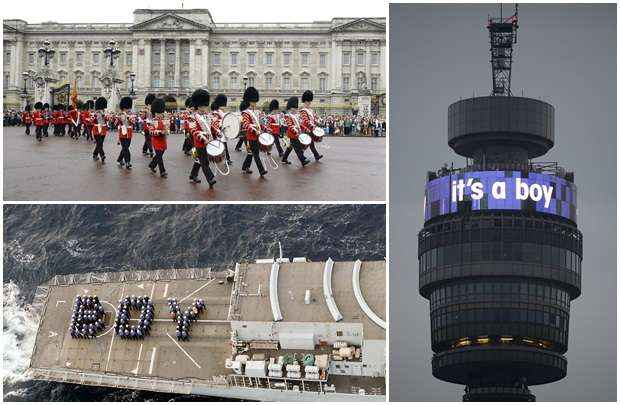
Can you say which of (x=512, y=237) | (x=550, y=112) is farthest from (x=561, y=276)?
(x=550, y=112)

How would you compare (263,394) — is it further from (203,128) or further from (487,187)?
(487,187)

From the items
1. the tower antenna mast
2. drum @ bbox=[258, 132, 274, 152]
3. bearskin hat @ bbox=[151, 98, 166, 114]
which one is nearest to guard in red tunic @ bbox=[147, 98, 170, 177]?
bearskin hat @ bbox=[151, 98, 166, 114]

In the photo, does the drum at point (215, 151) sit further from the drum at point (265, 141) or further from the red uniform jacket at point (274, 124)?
the red uniform jacket at point (274, 124)

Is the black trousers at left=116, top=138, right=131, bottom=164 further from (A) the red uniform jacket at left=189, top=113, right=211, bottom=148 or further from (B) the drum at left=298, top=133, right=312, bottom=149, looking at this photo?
(B) the drum at left=298, top=133, right=312, bottom=149

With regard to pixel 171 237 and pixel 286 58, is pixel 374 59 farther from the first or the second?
pixel 171 237

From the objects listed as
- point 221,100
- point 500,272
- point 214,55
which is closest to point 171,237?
point 221,100

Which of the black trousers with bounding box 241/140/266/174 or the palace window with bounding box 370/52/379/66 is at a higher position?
the palace window with bounding box 370/52/379/66
